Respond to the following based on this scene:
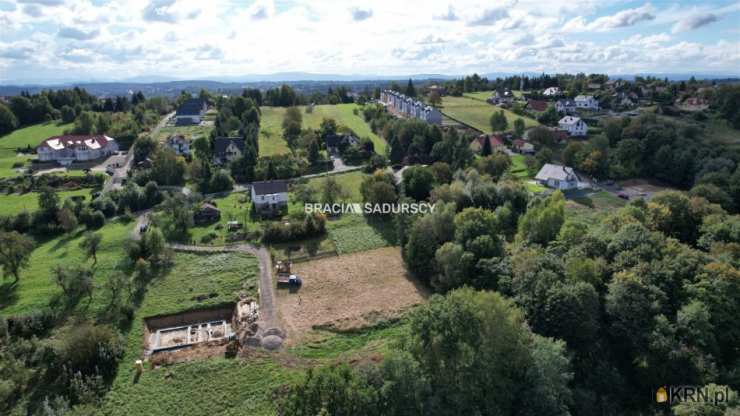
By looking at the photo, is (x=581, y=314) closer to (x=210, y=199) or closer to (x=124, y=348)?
(x=124, y=348)

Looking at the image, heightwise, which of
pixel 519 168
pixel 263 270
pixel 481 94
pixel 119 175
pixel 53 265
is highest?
pixel 481 94

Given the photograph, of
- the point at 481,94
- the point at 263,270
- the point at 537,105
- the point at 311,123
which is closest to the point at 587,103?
the point at 537,105

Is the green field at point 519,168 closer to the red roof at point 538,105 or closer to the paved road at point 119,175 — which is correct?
the red roof at point 538,105

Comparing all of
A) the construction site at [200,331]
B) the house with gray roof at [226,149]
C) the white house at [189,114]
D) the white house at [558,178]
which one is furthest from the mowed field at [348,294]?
the white house at [189,114]

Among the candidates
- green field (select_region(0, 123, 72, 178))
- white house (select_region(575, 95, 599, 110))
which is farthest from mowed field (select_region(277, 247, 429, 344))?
white house (select_region(575, 95, 599, 110))

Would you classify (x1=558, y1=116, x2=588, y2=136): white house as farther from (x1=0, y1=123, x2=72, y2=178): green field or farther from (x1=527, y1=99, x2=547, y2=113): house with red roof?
(x1=0, y1=123, x2=72, y2=178): green field

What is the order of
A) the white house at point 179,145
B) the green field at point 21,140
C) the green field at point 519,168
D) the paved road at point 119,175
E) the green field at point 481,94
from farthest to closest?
the green field at point 481,94 → the white house at point 179,145 → the green field at point 21,140 → the green field at point 519,168 → the paved road at point 119,175

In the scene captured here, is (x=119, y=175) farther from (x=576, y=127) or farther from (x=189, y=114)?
(x=576, y=127)
